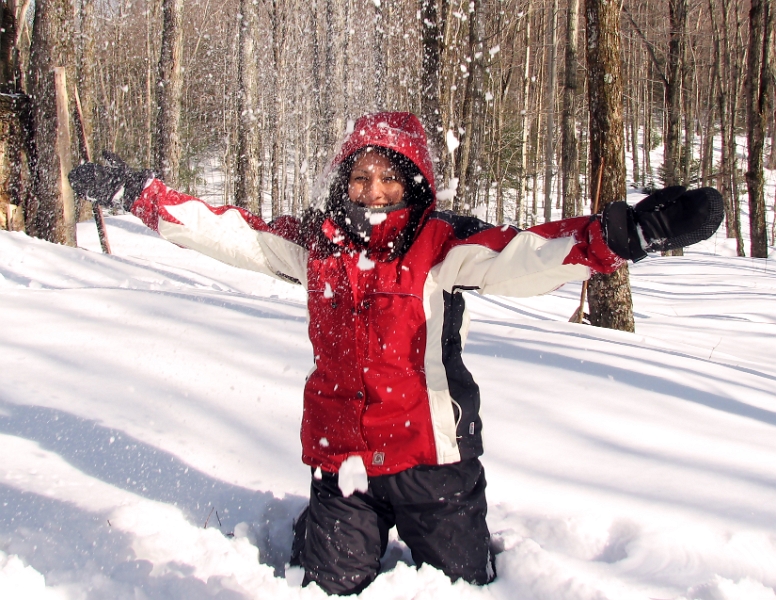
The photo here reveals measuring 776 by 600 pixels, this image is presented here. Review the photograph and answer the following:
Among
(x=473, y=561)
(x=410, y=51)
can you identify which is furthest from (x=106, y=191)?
(x=410, y=51)

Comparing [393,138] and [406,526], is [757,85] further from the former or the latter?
[406,526]

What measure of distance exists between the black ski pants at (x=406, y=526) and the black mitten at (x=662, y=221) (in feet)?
2.78

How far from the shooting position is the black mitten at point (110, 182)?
182cm

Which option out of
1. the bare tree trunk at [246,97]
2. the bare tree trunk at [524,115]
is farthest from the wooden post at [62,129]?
the bare tree trunk at [524,115]

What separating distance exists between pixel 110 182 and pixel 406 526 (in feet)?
4.54

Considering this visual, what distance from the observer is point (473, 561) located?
1.85 meters

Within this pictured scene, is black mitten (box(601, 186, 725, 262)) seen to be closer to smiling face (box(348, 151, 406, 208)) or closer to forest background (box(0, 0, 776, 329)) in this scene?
forest background (box(0, 0, 776, 329))

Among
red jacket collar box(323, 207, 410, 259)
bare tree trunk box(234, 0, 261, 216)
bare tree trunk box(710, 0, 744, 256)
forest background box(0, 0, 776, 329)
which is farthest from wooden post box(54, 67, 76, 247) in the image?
bare tree trunk box(710, 0, 744, 256)

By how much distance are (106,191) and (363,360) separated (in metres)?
0.92

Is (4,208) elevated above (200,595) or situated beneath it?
elevated above

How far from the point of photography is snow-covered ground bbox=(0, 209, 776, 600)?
177cm

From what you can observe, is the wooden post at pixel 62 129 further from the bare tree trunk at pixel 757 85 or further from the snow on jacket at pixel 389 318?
the bare tree trunk at pixel 757 85

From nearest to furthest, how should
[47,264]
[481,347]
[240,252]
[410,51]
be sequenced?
1. [240,252]
2. [481,347]
3. [47,264]
4. [410,51]

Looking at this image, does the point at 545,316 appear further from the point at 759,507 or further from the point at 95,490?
the point at 95,490
